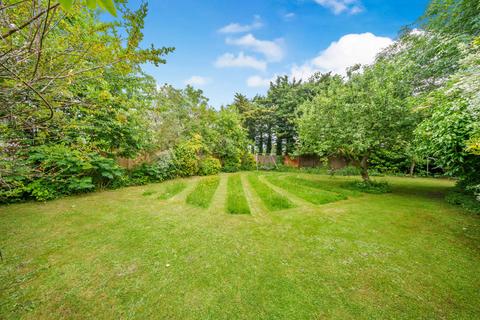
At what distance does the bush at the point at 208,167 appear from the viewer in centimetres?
1206

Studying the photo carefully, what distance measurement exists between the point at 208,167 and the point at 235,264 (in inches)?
399

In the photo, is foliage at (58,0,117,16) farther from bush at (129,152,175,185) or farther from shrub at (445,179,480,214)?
bush at (129,152,175,185)

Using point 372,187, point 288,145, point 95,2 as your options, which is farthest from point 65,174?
point 288,145

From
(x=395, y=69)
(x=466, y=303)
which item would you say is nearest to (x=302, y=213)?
(x=466, y=303)

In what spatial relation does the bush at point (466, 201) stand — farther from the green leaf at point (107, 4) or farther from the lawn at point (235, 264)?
the green leaf at point (107, 4)

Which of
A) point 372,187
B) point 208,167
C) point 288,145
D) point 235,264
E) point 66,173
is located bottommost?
point 235,264

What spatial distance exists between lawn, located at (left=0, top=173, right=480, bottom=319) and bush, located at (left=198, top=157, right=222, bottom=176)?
297 inches

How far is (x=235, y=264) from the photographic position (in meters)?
2.47

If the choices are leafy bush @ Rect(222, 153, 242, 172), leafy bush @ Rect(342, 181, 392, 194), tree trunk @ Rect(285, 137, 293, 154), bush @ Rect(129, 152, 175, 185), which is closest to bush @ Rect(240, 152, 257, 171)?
leafy bush @ Rect(222, 153, 242, 172)

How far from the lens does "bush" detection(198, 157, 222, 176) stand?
1206 centimetres

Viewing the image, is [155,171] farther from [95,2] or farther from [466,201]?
[466,201]

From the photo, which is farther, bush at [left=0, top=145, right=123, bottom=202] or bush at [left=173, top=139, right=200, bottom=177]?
bush at [left=173, top=139, right=200, bottom=177]

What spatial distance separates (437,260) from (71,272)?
201 inches

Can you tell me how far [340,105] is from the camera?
7109 mm
